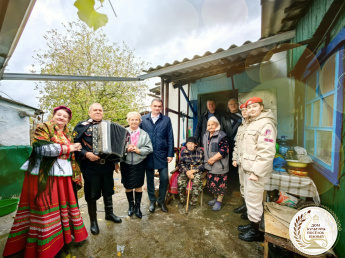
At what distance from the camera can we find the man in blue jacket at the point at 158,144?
10.5 ft

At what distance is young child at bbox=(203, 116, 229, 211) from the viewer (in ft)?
11.1

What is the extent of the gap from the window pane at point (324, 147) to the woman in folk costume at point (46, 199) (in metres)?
3.64

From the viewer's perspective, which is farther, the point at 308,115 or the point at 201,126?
the point at 201,126

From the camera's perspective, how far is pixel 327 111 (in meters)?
2.27

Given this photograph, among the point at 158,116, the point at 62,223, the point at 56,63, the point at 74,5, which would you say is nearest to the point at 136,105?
the point at 56,63

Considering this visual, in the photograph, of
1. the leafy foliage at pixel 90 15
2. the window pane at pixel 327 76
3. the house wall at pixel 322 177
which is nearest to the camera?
the leafy foliage at pixel 90 15

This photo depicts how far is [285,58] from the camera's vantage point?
3.97 meters

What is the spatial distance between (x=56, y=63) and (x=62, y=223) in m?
12.0

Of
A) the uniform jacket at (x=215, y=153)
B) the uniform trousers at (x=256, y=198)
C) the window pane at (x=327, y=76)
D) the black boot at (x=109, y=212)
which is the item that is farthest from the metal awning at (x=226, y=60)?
the black boot at (x=109, y=212)

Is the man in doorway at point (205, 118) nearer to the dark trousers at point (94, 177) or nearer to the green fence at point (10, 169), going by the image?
the dark trousers at point (94, 177)

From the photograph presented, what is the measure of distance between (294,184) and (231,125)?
195cm

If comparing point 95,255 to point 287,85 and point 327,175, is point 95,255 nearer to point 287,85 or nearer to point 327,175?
point 327,175

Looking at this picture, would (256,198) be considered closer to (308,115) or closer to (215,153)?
(215,153)

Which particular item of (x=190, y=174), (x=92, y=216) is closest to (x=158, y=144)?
(x=190, y=174)
